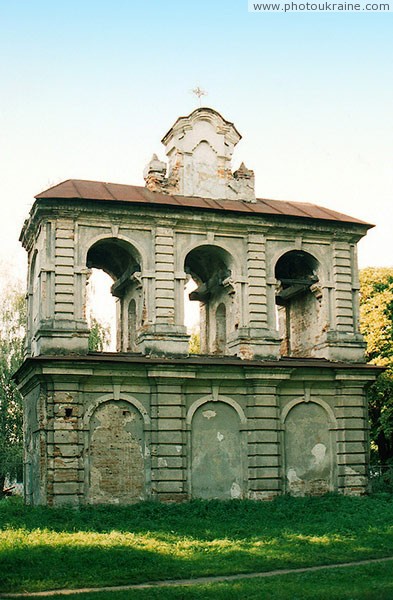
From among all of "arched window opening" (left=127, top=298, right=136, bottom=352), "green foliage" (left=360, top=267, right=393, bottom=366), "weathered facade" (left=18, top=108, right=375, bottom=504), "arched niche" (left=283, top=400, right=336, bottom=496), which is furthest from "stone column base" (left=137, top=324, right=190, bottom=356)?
"green foliage" (left=360, top=267, right=393, bottom=366)

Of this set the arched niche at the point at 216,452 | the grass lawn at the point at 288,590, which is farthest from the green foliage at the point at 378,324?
the grass lawn at the point at 288,590

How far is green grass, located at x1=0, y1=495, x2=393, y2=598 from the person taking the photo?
48.5 feet

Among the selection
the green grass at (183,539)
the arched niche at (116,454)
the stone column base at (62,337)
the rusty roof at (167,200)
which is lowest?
the green grass at (183,539)

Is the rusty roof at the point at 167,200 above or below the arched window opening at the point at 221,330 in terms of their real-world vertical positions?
above

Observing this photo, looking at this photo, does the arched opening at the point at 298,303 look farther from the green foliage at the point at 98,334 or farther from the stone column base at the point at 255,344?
the green foliage at the point at 98,334

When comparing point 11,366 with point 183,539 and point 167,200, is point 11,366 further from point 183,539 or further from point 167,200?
point 183,539

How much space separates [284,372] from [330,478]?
336cm

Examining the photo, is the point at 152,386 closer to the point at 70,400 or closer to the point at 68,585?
the point at 70,400

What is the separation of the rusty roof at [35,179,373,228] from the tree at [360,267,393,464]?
10.3m

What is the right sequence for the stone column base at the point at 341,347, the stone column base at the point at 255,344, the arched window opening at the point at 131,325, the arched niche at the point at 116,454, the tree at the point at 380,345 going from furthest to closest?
the tree at the point at 380,345, the arched window opening at the point at 131,325, the stone column base at the point at 341,347, the stone column base at the point at 255,344, the arched niche at the point at 116,454

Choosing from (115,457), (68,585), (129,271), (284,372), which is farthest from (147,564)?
(129,271)

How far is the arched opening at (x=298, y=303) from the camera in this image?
2559 cm

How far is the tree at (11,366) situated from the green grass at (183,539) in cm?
1662

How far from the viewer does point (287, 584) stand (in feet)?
45.3
